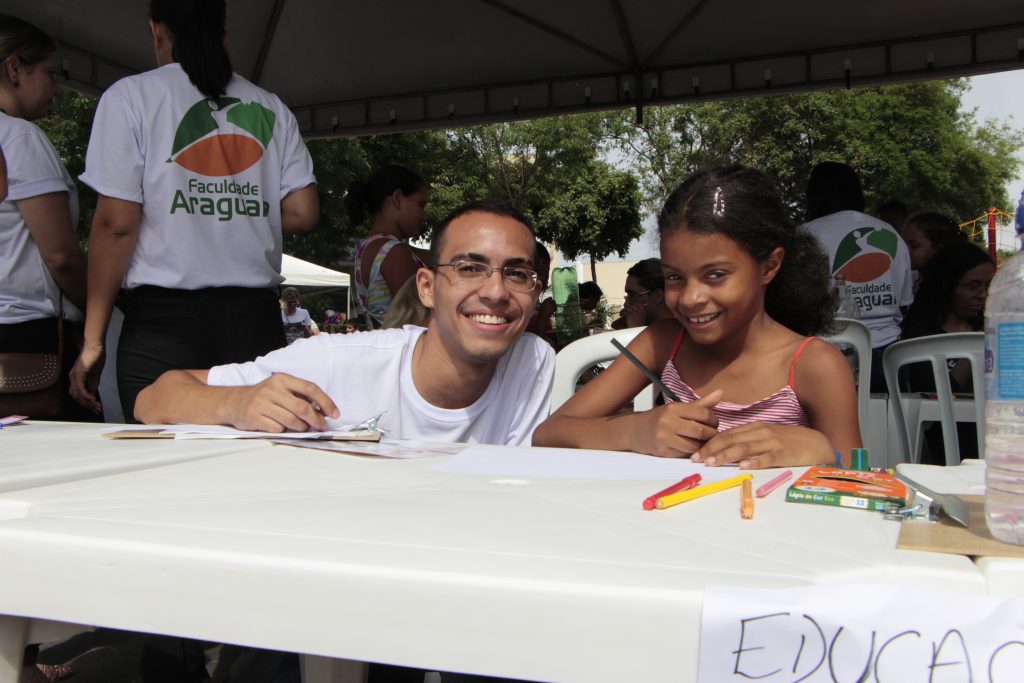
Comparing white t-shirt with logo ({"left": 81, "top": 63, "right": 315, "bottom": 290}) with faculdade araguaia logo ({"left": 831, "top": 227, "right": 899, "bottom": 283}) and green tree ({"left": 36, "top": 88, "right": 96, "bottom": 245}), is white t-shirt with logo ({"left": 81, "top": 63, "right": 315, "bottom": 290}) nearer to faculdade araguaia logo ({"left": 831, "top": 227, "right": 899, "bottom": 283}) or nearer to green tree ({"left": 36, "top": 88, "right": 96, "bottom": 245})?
faculdade araguaia logo ({"left": 831, "top": 227, "right": 899, "bottom": 283})

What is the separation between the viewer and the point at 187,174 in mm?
2613

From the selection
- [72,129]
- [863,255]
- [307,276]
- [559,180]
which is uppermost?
[559,180]

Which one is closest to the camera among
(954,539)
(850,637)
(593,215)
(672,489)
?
(850,637)

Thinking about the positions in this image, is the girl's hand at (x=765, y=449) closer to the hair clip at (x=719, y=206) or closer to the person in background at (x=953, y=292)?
the hair clip at (x=719, y=206)

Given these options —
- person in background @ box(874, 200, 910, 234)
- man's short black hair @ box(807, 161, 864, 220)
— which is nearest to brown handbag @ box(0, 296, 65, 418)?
man's short black hair @ box(807, 161, 864, 220)

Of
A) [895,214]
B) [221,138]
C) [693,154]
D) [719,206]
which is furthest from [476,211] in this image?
[693,154]

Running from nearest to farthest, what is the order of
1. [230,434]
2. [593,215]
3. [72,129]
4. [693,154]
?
[230,434], [72,129], [593,215], [693,154]

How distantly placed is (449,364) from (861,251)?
9.31 ft

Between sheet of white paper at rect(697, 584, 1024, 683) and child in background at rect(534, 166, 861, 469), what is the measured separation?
1.13 m

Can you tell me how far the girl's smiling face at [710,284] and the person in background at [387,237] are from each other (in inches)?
70.3

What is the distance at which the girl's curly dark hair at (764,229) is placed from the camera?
2.10 metres

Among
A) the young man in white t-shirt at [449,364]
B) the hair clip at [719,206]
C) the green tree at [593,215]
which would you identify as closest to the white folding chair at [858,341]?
the hair clip at [719,206]

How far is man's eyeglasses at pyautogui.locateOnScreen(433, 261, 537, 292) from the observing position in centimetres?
202

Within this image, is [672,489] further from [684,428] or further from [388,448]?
[388,448]
